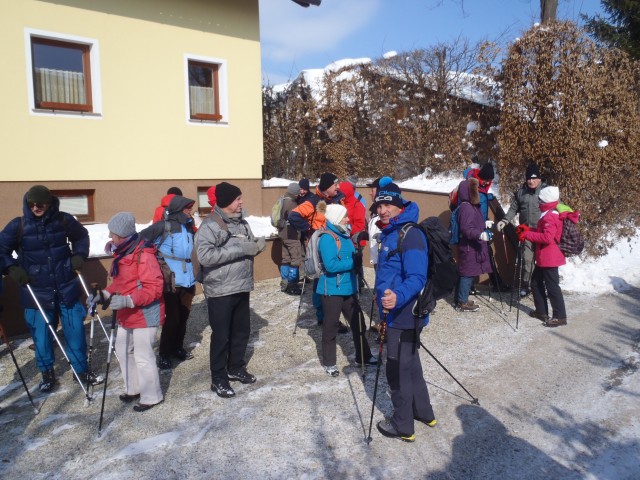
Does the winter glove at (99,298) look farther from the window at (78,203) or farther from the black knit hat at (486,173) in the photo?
the window at (78,203)

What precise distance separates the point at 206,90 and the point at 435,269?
26.7ft

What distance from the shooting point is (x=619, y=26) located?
11922 mm

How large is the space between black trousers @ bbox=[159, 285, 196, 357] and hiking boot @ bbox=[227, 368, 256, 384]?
2.92ft

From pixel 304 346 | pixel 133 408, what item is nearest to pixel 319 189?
pixel 304 346

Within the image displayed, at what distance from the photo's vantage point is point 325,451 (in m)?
3.48

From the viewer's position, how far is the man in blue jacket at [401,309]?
3418mm

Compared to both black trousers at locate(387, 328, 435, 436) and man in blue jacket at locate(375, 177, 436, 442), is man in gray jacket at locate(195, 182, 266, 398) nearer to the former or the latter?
man in blue jacket at locate(375, 177, 436, 442)

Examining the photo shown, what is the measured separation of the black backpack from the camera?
3512 mm

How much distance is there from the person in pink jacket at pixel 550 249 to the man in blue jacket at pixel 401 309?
2.85m

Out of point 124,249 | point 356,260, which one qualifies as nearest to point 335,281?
point 356,260

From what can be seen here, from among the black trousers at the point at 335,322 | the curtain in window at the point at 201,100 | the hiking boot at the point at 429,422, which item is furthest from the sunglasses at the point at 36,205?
the curtain in window at the point at 201,100

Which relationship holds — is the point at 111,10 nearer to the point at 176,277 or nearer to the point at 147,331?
the point at 176,277

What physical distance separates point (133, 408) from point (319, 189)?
297 cm

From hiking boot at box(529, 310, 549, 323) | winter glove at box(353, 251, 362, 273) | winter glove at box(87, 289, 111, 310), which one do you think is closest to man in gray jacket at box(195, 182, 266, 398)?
winter glove at box(87, 289, 111, 310)
